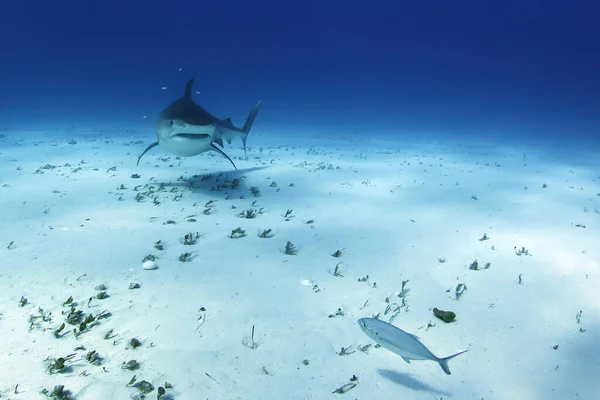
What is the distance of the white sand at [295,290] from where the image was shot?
3018 mm

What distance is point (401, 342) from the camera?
2.72 m

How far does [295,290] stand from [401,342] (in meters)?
1.90

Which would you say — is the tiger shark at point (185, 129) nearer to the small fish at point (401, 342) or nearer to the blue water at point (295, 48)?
the small fish at point (401, 342)

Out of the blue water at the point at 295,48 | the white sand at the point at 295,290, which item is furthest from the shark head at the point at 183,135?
the blue water at the point at 295,48

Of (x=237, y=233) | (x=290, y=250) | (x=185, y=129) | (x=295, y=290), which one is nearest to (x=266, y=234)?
(x=237, y=233)

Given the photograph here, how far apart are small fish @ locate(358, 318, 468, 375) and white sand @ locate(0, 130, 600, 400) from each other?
0.52 meters

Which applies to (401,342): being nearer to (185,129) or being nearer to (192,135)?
(185,129)

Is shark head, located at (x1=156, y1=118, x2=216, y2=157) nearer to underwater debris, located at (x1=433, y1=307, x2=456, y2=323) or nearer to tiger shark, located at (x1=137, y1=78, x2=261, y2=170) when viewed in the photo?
tiger shark, located at (x1=137, y1=78, x2=261, y2=170)

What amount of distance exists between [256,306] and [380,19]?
15771 cm

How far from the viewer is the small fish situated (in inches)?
104

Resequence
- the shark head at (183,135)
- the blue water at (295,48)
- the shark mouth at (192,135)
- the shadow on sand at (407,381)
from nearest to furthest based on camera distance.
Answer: the shadow on sand at (407,381) → the shark head at (183,135) → the shark mouth at (192,135) → the blue water at (295,48)

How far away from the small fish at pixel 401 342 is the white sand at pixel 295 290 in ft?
1.71

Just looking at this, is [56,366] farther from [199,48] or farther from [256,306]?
[199,48]

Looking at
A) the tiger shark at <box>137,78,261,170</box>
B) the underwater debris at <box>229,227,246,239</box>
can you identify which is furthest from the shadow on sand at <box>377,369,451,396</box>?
the tiger shark at <box>137,78,261,170</box>
